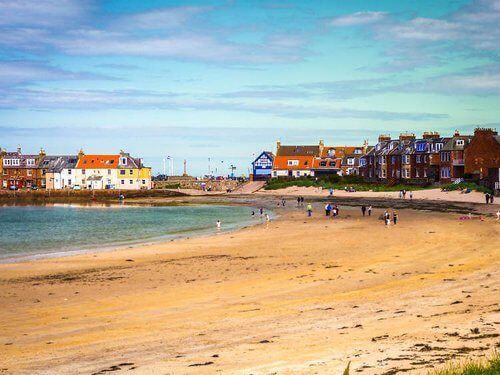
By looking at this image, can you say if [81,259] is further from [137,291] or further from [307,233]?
[307,233]

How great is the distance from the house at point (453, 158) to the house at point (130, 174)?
2574 inches

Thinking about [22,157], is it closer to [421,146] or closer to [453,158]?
[421,146]

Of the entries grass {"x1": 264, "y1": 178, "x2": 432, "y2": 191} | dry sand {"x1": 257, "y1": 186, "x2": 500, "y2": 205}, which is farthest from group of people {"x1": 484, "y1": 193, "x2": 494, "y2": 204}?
grass {"x1": 264, "y1": 178, "x2": 432, "y2": 191}

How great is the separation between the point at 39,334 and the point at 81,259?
18.7 m

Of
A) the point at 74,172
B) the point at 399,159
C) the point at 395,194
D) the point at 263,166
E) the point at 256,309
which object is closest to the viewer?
the point at 256,309

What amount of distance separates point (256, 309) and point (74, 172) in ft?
415

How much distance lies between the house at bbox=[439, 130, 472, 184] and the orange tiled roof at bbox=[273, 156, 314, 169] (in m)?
41.7

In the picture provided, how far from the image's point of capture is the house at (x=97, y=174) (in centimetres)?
13975

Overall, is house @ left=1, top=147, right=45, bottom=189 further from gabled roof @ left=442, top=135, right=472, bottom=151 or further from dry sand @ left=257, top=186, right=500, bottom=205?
gabled roof @ left=442, top=135, right=472, bottom=151

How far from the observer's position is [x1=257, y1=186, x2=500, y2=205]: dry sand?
8388cm

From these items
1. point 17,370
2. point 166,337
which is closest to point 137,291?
point 166,337

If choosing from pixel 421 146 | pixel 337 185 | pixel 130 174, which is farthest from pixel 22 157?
pixel 421 146

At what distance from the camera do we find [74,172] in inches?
5512

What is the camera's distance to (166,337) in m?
16.5
